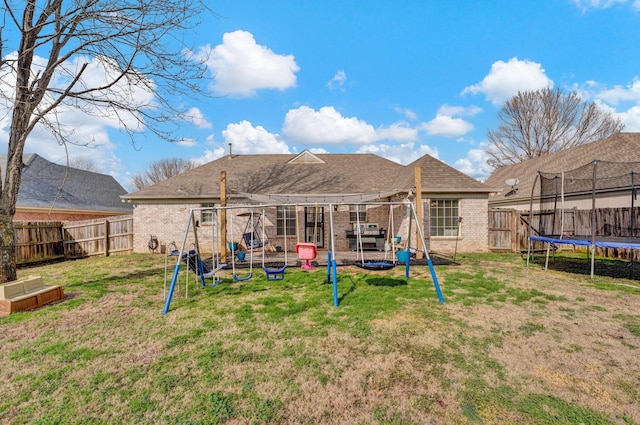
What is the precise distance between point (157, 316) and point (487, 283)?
7780 mm

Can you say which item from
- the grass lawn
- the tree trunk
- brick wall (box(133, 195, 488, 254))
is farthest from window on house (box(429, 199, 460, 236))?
the tree trunk

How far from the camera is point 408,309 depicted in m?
5.79

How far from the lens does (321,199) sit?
1321cm

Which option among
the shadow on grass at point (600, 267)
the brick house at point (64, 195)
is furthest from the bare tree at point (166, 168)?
the shadow on grass at point (600, 267)

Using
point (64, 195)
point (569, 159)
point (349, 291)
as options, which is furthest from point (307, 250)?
point (64, 195)

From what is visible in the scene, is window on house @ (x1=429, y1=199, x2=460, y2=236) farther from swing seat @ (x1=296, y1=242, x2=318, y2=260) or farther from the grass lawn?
swing seat @ (x1=296, y1=242, x2=318, y2=260)

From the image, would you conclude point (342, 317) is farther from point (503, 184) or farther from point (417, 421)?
point (503, 184)

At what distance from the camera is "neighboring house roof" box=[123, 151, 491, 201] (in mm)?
13336

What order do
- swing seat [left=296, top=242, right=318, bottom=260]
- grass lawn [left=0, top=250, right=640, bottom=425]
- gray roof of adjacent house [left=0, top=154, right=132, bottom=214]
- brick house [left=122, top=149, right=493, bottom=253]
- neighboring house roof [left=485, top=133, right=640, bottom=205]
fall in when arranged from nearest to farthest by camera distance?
grass lawn [left=0, top=250, right=640, bottom=425]
swing seat [left=296, top=242, right=318, bottom=260]
brick house [left=122, top=149, right=493, bottom=253]
neighboring house roof [left=485, top=133, right=640, bottom=205]
gray roof of adjacent house [left=0, top=154, right=132, bottom=214]

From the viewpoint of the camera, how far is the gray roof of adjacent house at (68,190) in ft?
56.6

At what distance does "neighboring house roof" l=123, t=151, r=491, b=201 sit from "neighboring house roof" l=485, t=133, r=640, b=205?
3.11 m

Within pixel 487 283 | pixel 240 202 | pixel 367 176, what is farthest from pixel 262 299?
pixel 367 176

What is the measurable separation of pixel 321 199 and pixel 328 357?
377 inches

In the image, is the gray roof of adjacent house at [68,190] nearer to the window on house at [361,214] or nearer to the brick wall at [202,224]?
the brick wall at [202,224]
